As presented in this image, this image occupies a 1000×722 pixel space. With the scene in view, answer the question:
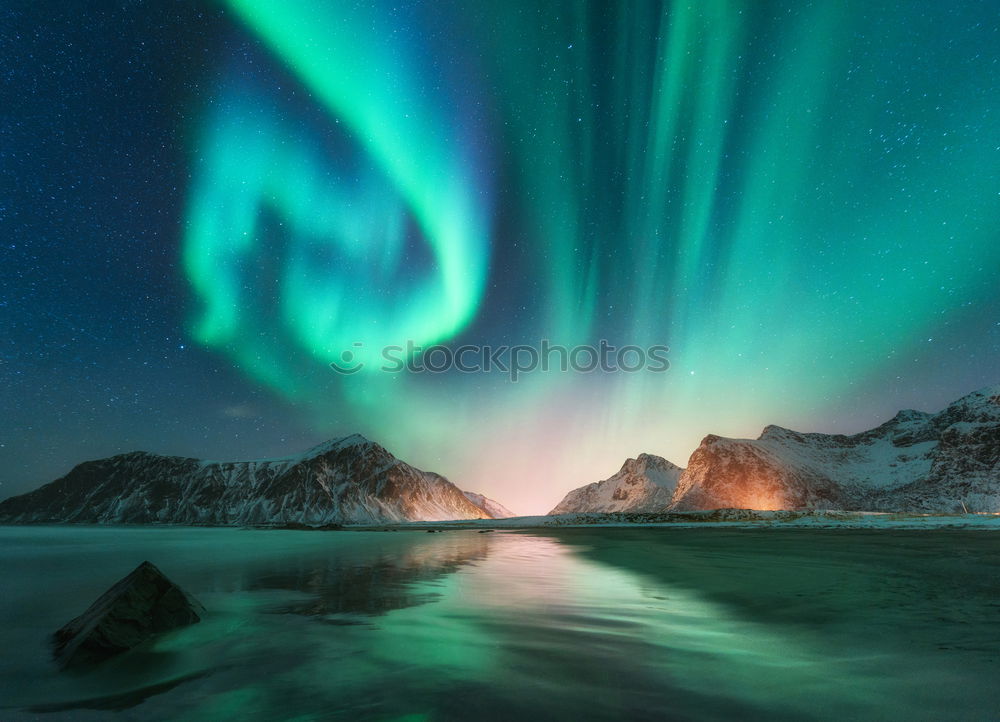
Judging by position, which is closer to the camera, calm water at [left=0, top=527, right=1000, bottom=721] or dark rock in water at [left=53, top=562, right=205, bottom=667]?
calm water at [left=0, top=527, right=1000, bottom=721]

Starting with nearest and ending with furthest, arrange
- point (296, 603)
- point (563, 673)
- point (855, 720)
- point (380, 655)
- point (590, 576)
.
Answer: point (855, 720), point (563, 673), point (380, 655), point (296, 603), point (590, 576)

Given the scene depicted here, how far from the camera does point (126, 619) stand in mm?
8570

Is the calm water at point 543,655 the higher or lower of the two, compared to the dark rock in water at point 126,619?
lower

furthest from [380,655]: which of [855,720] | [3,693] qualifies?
[855,720]

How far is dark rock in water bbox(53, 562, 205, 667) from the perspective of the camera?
7.68 meters

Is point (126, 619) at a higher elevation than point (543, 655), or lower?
higher

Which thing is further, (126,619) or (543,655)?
(126,619)

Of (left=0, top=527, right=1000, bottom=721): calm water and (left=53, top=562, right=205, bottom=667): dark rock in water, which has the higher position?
(left=53, top=562, right=205, bottom=667): dark rock in water

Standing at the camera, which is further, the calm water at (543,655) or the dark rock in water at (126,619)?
the dark rock in water at (126,619)

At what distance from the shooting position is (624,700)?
17.5 ft

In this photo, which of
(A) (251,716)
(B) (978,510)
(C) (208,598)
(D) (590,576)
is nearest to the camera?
(A) (251,716)

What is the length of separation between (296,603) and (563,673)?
843 centimetres

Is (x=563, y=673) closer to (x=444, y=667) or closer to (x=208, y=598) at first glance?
(x=444, y=667)

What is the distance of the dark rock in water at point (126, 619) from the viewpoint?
7684 mm
